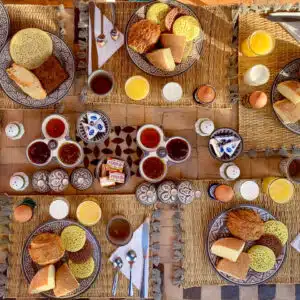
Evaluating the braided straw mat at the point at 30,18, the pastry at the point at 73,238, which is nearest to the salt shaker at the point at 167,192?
the pastry at the point at 73,238

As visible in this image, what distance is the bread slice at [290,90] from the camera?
163 centimetres

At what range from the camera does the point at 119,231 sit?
1691 mm

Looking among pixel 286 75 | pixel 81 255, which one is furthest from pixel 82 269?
pixel 286 75

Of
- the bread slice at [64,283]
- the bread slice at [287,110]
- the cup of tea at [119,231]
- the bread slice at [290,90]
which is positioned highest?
the bread slice at [290,90]

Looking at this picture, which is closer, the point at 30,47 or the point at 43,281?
the point at 43,281

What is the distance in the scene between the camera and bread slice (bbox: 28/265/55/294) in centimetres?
155

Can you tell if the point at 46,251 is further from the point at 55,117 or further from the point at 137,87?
the point at 137,87

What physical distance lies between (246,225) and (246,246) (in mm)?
115

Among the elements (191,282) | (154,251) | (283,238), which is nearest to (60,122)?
(154,251)

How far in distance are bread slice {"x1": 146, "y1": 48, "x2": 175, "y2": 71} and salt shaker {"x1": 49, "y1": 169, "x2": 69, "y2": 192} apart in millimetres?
641

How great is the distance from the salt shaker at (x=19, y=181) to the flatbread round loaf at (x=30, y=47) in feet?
1.59

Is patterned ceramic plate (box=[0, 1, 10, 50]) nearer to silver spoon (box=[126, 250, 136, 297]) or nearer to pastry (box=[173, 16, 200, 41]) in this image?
pastry (box=[173, 16, 200, 41])

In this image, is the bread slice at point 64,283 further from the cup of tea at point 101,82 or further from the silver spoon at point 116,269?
the cup of tea at point 101,82

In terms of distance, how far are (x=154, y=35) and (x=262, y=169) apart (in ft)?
2.61
